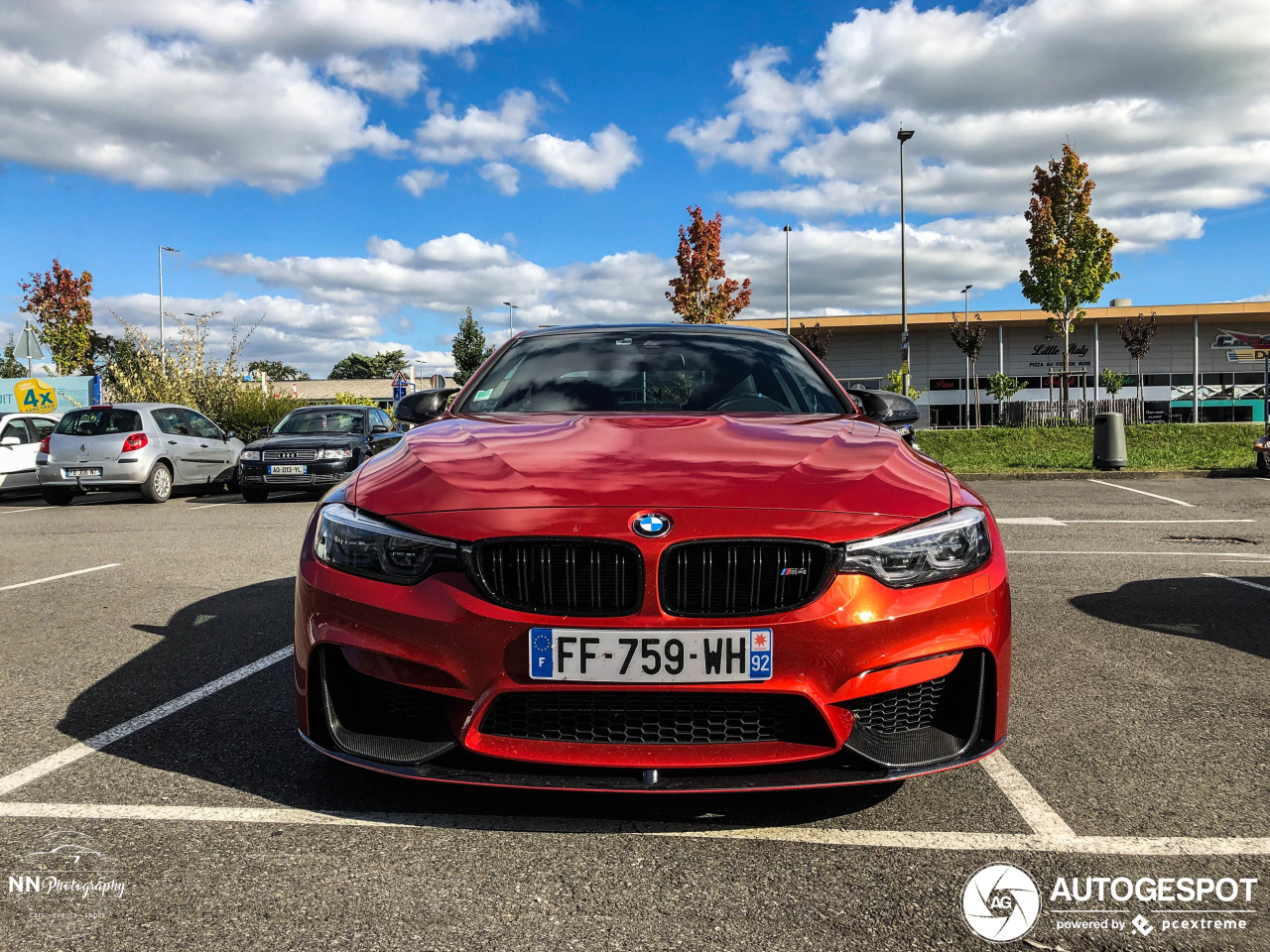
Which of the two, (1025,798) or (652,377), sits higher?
(652,377)

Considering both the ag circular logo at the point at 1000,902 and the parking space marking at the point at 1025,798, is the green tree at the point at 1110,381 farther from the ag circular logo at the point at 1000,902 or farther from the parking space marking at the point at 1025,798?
the ag circular logo at the point at 1000,902

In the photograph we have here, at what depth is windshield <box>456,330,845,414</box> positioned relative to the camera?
377 centimetres

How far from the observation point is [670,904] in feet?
6.95

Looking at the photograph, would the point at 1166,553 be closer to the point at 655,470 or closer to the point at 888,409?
the point at 888,409

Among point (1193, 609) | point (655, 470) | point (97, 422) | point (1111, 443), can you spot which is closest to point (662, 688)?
point (655, 470)

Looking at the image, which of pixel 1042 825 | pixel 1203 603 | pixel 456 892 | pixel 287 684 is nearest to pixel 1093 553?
pixel 1203 603

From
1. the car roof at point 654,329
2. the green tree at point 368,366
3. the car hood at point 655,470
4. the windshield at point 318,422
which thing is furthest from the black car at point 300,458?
the green tree at point 368,366

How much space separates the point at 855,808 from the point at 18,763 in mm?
2567

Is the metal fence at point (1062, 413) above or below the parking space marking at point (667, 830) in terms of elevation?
above

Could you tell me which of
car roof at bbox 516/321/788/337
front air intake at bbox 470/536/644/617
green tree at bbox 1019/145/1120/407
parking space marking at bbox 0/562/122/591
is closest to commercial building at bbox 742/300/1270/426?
green tree at bbox 1019/145/1120/407

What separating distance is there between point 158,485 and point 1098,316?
43.7 metres

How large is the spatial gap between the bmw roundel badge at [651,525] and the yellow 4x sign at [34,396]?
2093 cm

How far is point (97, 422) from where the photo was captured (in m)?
14.2

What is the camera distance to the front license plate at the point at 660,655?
89.9 inches
